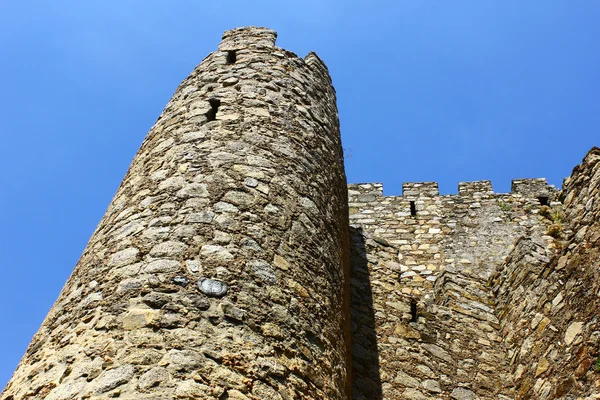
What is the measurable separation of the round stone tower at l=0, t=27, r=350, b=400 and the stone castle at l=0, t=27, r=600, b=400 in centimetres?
1

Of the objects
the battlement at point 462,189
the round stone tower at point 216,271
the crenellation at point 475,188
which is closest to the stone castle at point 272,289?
the round stone tower at point 216,271

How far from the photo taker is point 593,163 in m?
6.21

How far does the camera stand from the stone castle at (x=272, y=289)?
333 cm

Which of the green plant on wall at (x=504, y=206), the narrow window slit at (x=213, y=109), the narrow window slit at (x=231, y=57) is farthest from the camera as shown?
the green plant on wall at (x=504, y=206)

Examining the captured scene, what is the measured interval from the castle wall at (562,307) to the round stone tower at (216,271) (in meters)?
1.94

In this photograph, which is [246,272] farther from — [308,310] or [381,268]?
[381,268]

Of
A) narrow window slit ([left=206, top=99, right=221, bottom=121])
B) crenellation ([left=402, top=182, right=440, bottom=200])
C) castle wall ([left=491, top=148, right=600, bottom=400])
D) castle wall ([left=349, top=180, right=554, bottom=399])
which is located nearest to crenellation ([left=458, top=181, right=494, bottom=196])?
crenellation ([left=402, top=182, right=440, bottom=200])

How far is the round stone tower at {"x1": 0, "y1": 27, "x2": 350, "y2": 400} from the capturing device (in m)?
3.23

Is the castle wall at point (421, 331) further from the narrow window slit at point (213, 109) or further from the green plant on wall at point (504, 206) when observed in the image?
the narrow window slit at point (213, 109)

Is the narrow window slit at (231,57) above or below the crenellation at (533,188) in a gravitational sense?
below

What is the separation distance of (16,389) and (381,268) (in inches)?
168

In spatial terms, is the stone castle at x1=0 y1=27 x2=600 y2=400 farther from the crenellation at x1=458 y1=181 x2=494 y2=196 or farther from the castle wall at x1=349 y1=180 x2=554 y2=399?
the crenellation at x1=458 y1=181 x2=494 y2=196

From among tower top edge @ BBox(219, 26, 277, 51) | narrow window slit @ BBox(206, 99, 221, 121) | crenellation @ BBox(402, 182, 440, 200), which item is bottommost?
narrow window slit @ BBox(206, 99, 221, 121)

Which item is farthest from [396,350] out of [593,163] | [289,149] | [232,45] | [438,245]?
[438,245]
